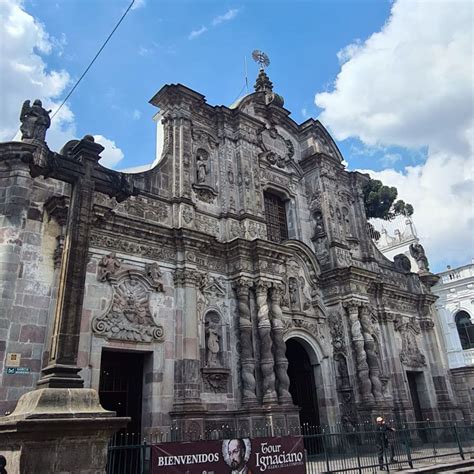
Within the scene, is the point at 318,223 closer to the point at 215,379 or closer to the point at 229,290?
the point at 229,290

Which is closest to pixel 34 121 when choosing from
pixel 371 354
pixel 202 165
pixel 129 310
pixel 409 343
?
pixel 129 310

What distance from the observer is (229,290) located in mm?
14227

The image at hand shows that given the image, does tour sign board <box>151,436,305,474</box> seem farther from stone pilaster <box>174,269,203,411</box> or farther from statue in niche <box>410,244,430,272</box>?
statue in niche <box>410,244,430,272</box>

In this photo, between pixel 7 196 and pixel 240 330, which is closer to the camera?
pixel 7 196

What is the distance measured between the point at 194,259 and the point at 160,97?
6.17 metres

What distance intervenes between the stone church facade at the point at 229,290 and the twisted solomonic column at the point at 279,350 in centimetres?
4

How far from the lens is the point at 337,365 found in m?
16.4

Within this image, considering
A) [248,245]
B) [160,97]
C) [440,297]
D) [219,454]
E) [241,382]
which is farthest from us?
[440,297]

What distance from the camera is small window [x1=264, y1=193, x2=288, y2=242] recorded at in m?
17.6

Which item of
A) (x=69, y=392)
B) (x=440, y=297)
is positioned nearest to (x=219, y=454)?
(x=69, y=392)

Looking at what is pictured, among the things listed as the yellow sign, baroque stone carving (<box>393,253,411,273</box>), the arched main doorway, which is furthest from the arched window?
the yellow sign

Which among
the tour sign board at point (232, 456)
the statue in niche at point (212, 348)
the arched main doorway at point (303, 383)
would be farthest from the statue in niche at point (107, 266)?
the arched main doorway at point (303, 383)

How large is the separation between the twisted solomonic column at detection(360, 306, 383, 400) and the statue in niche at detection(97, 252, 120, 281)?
9.89 meters

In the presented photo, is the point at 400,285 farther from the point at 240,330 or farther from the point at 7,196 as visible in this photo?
the point at 7,196
